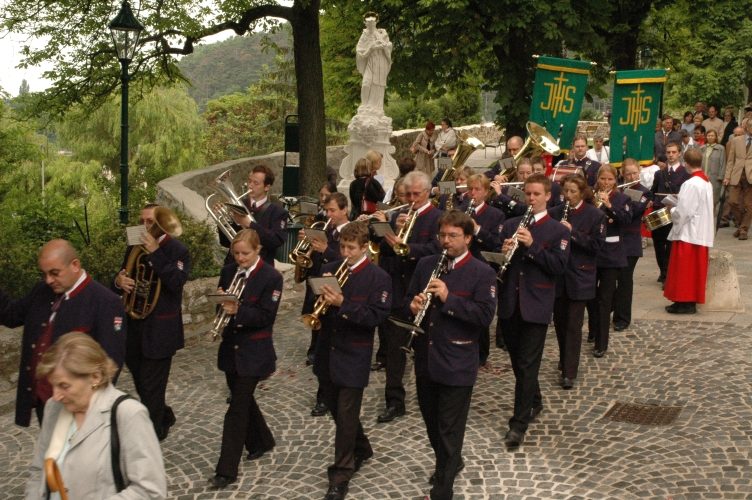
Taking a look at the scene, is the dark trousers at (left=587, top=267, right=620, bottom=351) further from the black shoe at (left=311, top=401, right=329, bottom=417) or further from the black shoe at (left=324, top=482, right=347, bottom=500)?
the black shoe at (left=324, top=482, right=347, bottom=500)

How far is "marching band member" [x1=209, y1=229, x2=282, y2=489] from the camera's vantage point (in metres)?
7.38

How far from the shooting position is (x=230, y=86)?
13525 centimetres

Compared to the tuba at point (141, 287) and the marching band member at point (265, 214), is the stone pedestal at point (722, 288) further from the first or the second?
the tuba at point (141, 287)

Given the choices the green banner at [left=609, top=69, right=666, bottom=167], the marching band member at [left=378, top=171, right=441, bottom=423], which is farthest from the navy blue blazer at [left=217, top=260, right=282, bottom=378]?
the green banner at [left=609, top=69, right=666, bottom=167]

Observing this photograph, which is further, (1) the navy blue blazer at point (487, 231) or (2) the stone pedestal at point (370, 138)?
(2) the stone pedestal at point (370, 138)

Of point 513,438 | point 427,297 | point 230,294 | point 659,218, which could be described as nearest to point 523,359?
point 513,438

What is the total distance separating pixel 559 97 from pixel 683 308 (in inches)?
181

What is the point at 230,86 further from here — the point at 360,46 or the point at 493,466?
the point at 493,466

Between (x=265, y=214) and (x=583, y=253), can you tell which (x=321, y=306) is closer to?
(x=265, y=214)

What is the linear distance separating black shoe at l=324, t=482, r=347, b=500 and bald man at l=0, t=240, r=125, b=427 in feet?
5.72

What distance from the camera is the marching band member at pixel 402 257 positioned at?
8.91 meters

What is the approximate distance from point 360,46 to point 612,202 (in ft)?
32.5

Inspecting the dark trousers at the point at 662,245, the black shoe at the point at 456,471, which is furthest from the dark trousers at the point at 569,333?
the dark trousers at the point at 662,245

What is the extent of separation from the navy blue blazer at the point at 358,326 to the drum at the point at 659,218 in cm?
580
